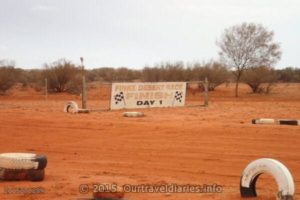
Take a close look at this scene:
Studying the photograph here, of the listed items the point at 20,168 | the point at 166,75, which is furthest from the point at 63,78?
the point at 20,168

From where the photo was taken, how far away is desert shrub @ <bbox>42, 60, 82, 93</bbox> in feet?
167

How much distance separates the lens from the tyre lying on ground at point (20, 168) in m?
8.27

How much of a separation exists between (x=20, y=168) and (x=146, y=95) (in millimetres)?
17540

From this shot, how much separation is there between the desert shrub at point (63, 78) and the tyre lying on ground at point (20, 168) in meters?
42.1

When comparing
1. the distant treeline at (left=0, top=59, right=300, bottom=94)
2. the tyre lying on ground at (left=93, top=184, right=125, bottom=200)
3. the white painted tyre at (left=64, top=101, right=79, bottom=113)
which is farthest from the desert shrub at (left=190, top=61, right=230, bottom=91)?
the tyre lying on ground at (left=93, top=184, right=125, bottom=200)

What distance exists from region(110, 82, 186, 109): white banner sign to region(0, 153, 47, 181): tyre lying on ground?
1549cm

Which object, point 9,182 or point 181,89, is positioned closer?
point 9,182

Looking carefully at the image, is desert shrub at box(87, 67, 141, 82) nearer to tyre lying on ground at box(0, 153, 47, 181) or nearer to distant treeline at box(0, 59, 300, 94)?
distant treeline at box(0, 59, 300, 94)

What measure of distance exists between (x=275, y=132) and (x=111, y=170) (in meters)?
6.12

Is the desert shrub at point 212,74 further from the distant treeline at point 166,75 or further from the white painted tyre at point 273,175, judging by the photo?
the white painted tyre at point 273,175

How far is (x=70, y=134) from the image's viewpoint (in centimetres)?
1495

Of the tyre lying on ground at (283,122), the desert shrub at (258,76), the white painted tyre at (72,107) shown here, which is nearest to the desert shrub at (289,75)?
the desert shrub at (258,76)

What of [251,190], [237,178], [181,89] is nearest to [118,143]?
[237,178]

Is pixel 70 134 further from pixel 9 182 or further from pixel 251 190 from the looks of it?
pixel 251 190
